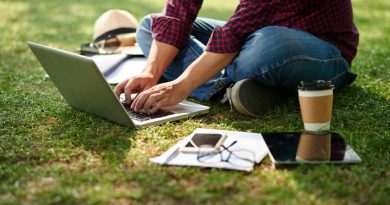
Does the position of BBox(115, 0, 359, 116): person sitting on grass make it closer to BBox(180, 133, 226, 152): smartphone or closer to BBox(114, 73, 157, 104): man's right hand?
BBox(114, 73, 157, 104): man's right hand

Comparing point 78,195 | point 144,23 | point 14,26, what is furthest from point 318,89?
point 14,26

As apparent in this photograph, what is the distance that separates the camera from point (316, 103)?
6.29ft

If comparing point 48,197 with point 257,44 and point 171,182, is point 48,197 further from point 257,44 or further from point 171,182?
point 257,44

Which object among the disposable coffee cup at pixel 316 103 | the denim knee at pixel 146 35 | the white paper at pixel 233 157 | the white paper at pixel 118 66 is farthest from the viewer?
the white paper at pixel 118 66

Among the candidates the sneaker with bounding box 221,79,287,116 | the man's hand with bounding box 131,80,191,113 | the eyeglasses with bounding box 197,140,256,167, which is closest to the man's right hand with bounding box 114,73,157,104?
the man's hand with bounding box 131,80,191,113

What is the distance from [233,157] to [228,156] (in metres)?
0.02

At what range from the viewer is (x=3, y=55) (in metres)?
3.74

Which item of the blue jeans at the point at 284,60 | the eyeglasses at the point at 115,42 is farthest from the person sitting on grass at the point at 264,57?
the eyeglasses at the point at 115,42

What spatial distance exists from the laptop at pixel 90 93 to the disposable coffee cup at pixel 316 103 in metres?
0.53

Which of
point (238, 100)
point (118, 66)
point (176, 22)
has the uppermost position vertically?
point (176, 22)

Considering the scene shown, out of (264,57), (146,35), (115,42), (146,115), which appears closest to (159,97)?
(146,115)

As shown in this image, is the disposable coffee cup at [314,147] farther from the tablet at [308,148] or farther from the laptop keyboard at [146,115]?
the laptop keyboard at [146,115]

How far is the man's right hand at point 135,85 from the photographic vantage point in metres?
2.34

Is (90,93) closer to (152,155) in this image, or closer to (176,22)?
(152,155)
